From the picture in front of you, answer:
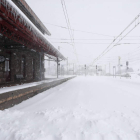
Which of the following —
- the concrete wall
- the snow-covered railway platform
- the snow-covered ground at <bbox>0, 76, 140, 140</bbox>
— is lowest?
the snow-covered ground at <bbox>0, 76, 140, 140</bbox>

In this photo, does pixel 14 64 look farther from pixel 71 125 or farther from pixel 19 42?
pixel 71 125

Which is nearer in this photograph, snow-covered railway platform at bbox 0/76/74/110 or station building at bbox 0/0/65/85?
snow-covered railway platform at bbox 0/76/74/110

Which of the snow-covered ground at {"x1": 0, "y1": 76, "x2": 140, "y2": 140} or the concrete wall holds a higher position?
the concrete wall

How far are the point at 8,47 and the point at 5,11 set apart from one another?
5.60 m

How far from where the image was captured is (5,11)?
3588 mm

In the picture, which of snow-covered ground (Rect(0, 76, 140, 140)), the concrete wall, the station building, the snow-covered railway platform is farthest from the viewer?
the concrete wall

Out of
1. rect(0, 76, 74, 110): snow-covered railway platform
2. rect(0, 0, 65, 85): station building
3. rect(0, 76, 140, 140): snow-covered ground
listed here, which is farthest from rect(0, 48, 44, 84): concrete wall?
rect(0, 76, 140, 140): snow-covered ground

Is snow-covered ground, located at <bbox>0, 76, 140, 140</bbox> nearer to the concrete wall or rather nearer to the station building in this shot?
the station building

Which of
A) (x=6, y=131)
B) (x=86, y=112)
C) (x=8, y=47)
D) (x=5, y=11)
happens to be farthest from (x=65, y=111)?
(x=8, y=47)

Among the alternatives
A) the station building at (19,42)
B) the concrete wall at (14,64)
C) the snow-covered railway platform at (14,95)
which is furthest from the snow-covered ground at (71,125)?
the concrete wall at (14,64)

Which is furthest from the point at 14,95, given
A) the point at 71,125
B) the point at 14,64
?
the point at 14,64

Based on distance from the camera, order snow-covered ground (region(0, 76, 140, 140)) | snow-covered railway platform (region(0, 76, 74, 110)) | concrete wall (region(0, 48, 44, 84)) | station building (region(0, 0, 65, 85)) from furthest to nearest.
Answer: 1. concrete wall (region(0, 48, 44, 84))
2. station building (region(0, 0, 65, 85))
3. snow-covered railway platform (region(0, 76, 74, 110))
4. snow-covered ground (region(0, 76, 140, 140))

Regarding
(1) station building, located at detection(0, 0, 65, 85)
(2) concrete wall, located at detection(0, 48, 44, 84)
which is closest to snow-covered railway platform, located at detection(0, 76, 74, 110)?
(1) station building, located at detection(0, 0, 65, 85)

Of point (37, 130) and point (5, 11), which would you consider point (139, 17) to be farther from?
point (37, 130)
